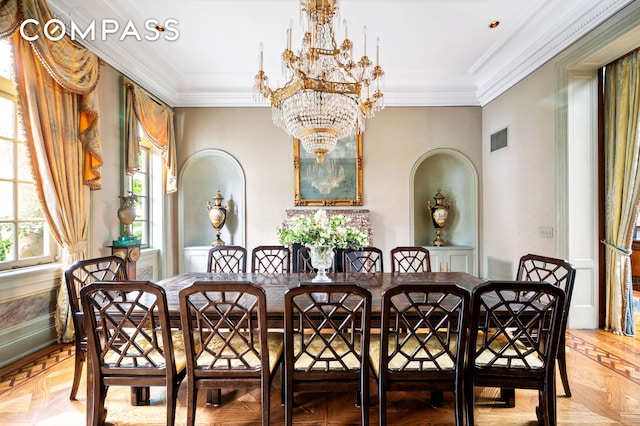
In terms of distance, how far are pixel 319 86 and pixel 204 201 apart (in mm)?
3495

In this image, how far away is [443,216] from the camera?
5.17 meters

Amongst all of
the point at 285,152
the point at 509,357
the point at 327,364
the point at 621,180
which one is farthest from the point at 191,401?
the point at 621,180

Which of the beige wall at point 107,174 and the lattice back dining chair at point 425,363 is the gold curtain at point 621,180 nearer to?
the lattice back dining chair at point 425,363

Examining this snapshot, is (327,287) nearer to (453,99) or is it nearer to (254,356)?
(254,356)

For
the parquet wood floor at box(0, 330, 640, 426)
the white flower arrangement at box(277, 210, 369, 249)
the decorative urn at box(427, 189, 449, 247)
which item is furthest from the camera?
the decorative urn at box(427, 189, 449, 247)

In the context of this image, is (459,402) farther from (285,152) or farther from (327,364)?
(285,152)

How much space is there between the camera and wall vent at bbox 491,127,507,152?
14.6ft

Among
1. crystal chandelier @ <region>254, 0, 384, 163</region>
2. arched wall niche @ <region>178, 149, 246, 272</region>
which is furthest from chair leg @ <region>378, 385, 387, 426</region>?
arched wall niche @ <region>178, 149, 246, 272</region>

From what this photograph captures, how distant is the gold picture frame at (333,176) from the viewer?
5055 mm

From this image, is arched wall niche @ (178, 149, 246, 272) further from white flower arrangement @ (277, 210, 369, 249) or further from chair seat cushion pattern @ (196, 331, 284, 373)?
chair seat cushion pattern @ (196, 331, 284, 373)

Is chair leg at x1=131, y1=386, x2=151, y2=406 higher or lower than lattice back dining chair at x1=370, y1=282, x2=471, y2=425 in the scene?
lower

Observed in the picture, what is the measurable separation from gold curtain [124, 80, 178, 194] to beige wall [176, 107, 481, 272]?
0.95ft

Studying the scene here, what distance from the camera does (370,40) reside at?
149 inches

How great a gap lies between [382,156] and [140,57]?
356 centimetres
